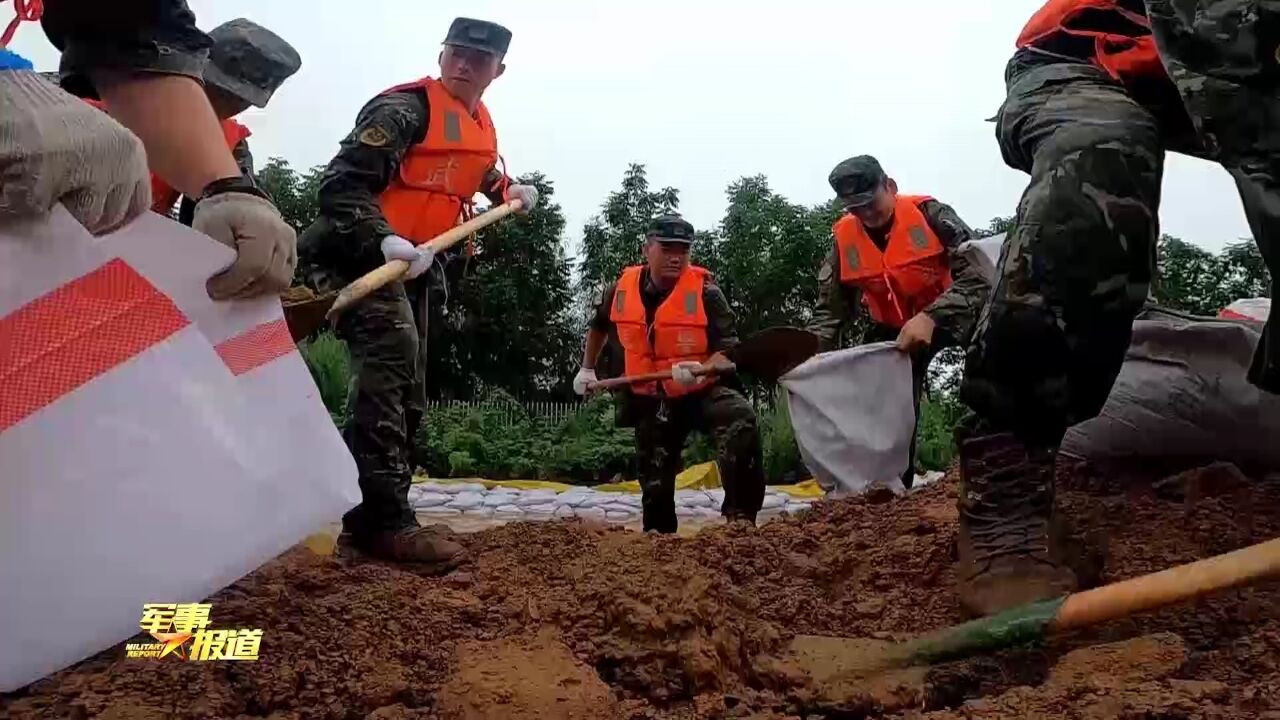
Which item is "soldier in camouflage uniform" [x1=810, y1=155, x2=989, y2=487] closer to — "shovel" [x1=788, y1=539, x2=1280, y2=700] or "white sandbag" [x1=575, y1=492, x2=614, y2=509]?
"white sandbag" [x1=575, y1=492, x2=614, y2=509]

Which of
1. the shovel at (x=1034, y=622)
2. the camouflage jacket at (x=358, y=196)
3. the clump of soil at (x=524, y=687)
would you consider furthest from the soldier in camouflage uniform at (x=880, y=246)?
the clump of soil at (x=524, y=687)

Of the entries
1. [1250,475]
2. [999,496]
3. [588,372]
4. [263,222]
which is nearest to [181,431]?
[263,222]

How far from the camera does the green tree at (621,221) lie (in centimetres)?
1661

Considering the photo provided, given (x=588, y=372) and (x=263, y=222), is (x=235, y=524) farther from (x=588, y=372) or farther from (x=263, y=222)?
(x=588, y=372)

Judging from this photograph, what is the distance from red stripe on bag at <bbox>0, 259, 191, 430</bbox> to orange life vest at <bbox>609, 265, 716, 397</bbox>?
4339 mm

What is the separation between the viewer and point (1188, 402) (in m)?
2.55

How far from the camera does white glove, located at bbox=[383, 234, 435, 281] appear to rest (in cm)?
341

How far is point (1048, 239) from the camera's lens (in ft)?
5.51

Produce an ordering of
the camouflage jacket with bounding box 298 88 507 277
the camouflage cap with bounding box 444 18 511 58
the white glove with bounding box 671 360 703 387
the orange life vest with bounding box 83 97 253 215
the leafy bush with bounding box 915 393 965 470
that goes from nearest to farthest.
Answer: the orange life vest with bounding box 83 97 253 215, the camouflage jacket with bounding box 298 88 507 277, the camouflage cap with bounding box 444 18 511 58, the white glove with bounding box 671 360 703 387, the leafy bush with bounding box 915 393 965 470

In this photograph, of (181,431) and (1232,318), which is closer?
(181,431)

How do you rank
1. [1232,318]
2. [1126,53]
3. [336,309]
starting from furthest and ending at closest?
1. [336,309]
2. [1232,318]
3. [1126,53]

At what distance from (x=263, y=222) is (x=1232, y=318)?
7.80 feet

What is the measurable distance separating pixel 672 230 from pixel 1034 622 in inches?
184

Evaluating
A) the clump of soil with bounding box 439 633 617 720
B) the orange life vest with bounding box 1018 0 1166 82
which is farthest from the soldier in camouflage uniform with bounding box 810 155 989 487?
the clump of soil with bounding box 439 633 617 720
